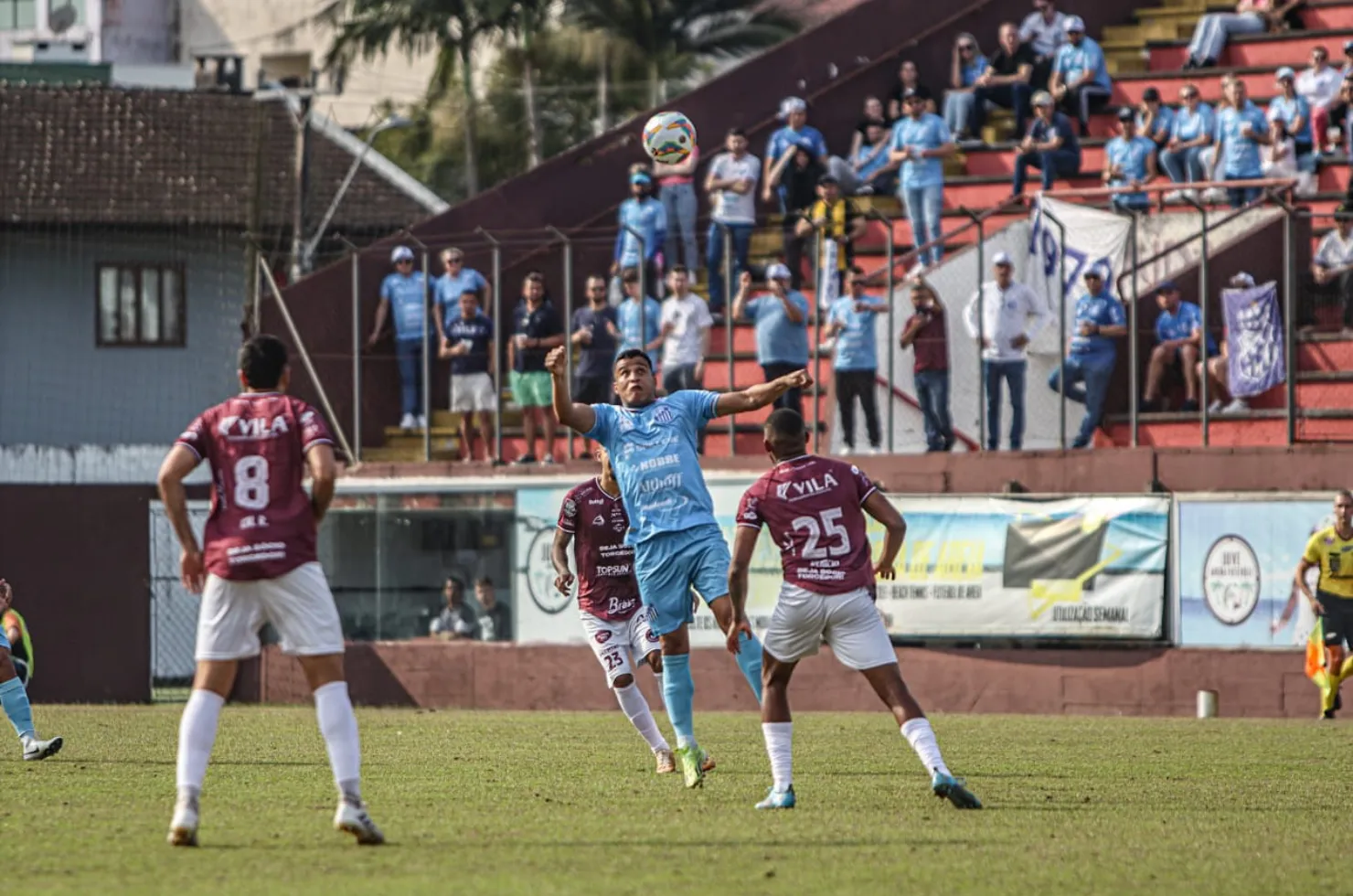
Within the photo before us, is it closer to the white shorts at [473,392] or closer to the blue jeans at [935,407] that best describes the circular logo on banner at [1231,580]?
the blue jeans at [935,407]

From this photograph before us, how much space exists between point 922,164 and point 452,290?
5543mm

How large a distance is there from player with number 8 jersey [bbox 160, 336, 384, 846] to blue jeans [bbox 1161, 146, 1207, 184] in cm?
1782

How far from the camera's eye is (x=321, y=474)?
9.23 metres

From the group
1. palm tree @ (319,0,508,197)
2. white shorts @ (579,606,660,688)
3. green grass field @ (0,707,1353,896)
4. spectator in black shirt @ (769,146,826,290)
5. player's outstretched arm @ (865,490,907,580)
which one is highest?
palm tree @ (319,0,508,197)

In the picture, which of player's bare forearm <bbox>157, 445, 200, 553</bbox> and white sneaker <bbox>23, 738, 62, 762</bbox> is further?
white sneaker <bbox>23, 738, 62, 762</bbox>

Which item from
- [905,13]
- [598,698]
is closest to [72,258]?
[905,13]

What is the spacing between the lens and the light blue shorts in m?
12.5

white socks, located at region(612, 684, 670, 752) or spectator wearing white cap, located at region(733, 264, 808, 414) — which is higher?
spectator wearing white cap, located at region(733, 264, 808, 414)

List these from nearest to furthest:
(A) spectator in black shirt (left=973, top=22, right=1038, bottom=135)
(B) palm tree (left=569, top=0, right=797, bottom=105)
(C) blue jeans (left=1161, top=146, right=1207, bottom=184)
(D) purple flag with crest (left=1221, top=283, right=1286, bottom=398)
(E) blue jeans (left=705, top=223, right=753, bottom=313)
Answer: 1. (D) purple flag with crest (left=1221, top=283, right=1286, bottom=398)
2. (E) blue jeans (left=705, top=223, right=753, bottom=313)
3. (C) blue jeans (left=1161, top=146, right=1207, bottom=184)
4. (A) spectator in black shirt (left=973, top=22, right=1038, bottom=135)
5. (B) palm tree (left=569, top=0, right=797, bottom=105)

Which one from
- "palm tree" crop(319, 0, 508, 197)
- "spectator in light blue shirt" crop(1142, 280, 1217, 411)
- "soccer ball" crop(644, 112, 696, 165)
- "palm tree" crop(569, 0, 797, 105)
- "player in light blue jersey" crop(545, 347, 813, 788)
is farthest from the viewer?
"palm tree" crop(319, 0, 508, 197)

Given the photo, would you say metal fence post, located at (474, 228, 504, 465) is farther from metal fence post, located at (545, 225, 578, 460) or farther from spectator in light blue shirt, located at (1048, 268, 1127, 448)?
spectator in light blue shirt, located at (1048, 268, 1127, 448)

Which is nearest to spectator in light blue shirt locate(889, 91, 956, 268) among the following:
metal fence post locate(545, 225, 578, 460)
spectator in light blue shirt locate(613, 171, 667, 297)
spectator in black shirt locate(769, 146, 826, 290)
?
spectator in black shirt locate(769, 146, 826, 290)

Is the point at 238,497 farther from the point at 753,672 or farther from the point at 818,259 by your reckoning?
the point at 818,259

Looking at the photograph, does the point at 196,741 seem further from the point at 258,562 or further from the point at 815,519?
the point at 815,519
